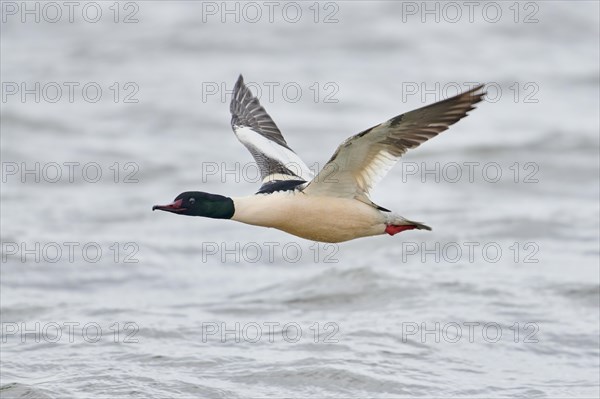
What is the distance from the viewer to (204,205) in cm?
946

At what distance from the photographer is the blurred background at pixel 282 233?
1245cm

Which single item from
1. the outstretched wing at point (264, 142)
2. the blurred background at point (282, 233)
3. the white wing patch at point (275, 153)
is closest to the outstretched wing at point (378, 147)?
the outstretched wing at point (264, 142)

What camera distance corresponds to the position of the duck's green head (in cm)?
942

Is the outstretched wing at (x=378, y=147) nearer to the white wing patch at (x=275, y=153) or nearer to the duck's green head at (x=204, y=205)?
the duck's green head at (x=204, y=205)

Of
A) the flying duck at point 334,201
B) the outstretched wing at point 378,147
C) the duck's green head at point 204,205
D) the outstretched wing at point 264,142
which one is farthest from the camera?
the outstretched wing at point 264,142

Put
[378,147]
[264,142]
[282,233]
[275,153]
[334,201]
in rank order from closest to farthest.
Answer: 1. [378,147]
2. [334,201]
3. [275,153]
4. [264,142]
5. [282,233]

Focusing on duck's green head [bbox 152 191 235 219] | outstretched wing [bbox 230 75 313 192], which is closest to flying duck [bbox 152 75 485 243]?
duck's green head [bbox 152 191 235 219]

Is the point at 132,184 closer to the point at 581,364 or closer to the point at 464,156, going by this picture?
the point at 464,156

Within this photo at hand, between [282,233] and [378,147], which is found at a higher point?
[378,147]

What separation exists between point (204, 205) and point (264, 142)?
2.22 metres

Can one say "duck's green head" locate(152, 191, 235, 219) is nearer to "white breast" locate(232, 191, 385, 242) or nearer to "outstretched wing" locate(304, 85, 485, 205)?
"white breast" locate(232, 191, 385, 242)

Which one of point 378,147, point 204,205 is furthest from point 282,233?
point 378,147

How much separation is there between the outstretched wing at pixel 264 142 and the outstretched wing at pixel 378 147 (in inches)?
29.2

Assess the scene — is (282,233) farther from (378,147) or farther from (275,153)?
(378,147)
